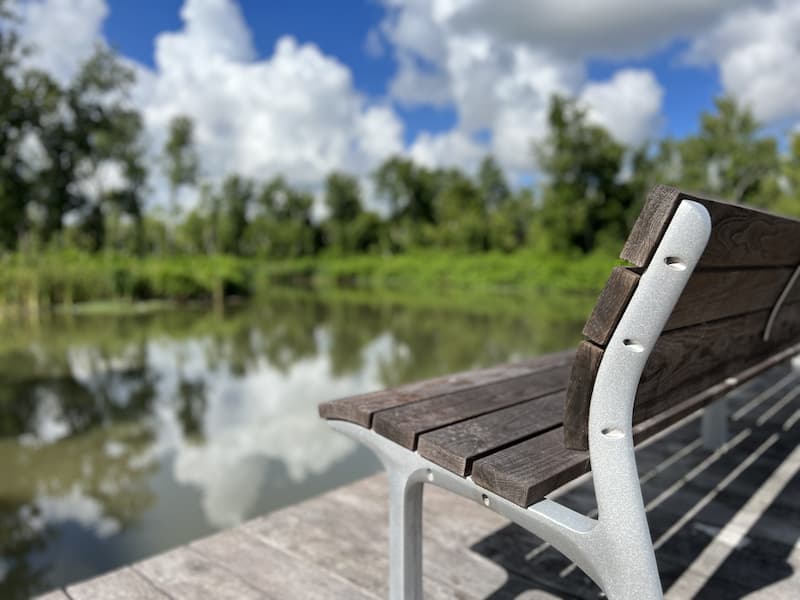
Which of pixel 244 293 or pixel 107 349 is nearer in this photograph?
pixel 107 349

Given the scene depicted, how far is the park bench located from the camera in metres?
0.92

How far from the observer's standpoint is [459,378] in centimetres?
178

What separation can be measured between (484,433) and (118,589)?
118 centimetres

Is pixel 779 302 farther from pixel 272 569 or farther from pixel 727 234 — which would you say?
pixel 272 569

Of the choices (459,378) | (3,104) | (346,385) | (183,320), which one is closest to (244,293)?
(183,320)

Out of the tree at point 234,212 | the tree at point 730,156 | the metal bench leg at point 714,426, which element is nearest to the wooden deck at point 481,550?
the metal bench leg at point 714,426

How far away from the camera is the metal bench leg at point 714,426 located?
271 centimetres

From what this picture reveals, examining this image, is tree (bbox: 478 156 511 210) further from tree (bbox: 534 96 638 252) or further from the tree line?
tree (bbox: 534 96 638 252)

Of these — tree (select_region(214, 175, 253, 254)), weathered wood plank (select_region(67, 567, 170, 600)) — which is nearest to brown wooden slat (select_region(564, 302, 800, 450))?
weathered wood plank (select_region(67, 567, 170, 600))

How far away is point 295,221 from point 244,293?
2681 centimetres

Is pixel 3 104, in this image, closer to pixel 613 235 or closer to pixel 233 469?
pixel 233 469

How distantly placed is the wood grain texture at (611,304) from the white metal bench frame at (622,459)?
0.01 m

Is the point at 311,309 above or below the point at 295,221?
below

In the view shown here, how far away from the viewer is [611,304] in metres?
0.94
